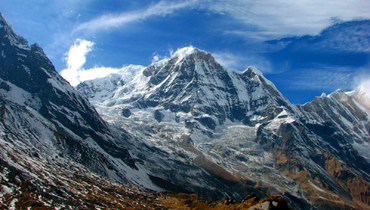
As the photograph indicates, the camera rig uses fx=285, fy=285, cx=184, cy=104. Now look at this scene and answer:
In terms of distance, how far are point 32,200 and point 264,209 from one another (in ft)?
436

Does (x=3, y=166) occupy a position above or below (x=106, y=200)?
above

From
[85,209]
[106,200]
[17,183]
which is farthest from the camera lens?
[106,200]

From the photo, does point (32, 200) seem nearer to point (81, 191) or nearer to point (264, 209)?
point (81, 191)

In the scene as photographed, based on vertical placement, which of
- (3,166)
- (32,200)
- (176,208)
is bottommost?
(176,208)

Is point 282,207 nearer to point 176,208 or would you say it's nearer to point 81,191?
point 176,208

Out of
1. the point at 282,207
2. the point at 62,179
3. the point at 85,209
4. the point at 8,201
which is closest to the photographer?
the point at 282,207

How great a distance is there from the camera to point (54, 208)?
150 meters

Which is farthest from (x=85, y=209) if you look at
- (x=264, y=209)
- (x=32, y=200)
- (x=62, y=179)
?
(x=264, y=209)

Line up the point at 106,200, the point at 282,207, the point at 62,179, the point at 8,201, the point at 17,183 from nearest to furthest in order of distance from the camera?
1. the point at 282,207
2. the point at 8,201
3. the point at 17,183
4. the point at 106,200
5. the point at 62,179

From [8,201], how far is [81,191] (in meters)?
49.0

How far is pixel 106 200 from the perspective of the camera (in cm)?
18125

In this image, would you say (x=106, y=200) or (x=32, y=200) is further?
(x=106, y=200)

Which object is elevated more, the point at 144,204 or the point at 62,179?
the point at 62,179

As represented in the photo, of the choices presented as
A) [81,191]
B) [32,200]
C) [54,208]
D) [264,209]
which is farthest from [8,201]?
[264,209]
